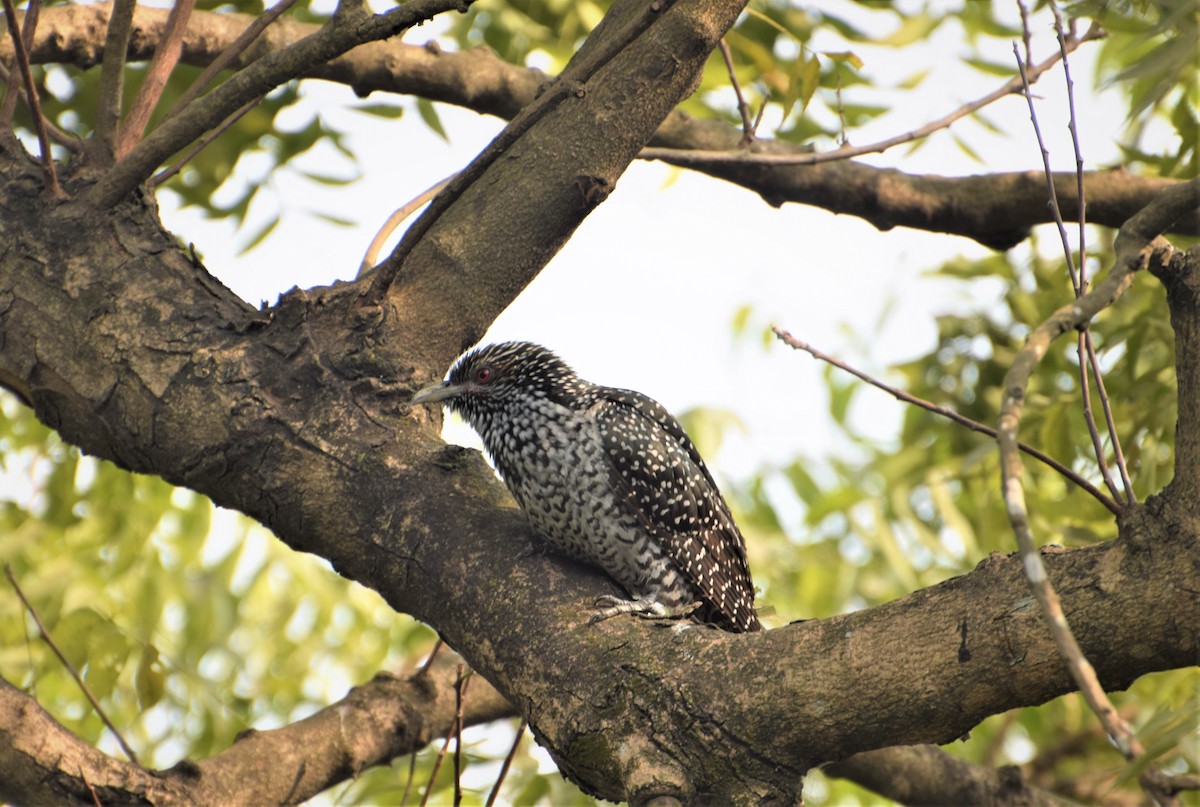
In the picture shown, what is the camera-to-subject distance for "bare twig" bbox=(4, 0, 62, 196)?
2951 mm

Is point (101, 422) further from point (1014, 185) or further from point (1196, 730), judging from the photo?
point (1014, 185)

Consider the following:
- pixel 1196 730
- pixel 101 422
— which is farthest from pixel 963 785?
pixel 101 422

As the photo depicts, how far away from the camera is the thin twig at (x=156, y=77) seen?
364 cm

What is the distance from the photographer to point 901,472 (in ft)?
16.0

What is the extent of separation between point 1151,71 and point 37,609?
371 centimetres

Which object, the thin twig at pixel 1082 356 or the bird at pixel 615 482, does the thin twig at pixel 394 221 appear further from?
the thin twig at pixel 1082 356

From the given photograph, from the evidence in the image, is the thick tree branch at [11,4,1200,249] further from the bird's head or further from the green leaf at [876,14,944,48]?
the bird's head

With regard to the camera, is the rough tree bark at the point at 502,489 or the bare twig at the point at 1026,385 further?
the rough tree bark at the point at 502,489

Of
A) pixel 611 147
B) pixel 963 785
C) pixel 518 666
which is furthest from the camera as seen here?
pixel 963 785

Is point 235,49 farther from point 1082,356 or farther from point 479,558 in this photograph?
point 1082,356

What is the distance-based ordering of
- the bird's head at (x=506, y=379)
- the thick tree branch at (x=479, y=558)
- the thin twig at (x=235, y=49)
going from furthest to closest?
the bird's head at (x=506, y=379) < the thin twig at (x=235, y=49) < the thick tree branch at (x=479, y=558)

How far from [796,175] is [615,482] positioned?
1358 mm

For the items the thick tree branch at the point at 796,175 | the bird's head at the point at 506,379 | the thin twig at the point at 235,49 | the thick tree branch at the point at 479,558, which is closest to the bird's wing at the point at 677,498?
the bird's head at the point at 506,379

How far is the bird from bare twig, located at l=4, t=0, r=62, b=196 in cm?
124
